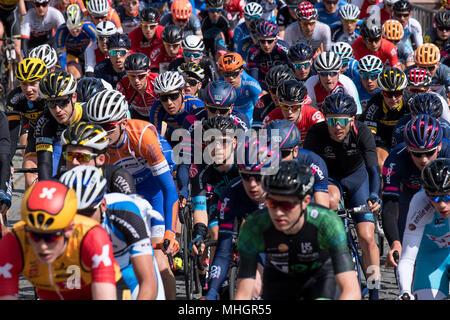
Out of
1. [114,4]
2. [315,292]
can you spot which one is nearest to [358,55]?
[114,4]

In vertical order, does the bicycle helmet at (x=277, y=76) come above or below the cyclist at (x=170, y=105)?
above

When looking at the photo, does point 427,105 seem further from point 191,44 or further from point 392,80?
point 191,44

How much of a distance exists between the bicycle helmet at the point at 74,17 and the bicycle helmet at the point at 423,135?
9260 millimetres

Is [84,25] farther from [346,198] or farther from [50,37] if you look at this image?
[346,198]

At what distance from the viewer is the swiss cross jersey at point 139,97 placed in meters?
12.7

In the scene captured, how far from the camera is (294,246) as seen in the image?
6.06 m

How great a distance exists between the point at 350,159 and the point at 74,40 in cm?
820

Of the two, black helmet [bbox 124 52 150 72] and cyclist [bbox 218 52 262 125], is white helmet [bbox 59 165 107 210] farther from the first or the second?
cyclist [bbox 218 52 262 125]

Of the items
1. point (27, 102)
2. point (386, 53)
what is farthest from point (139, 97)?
point (386, 53)

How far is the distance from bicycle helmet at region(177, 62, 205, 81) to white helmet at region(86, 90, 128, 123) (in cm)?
457

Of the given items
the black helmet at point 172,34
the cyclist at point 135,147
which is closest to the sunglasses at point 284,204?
the cyclist at point 135,147

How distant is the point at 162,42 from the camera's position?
623 inches

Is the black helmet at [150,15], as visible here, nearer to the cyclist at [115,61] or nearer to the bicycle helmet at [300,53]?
the cyclist at [115,61]

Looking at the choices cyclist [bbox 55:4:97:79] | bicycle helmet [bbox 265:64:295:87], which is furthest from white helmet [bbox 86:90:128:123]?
cyclist [bbox 55:4:97:79]
